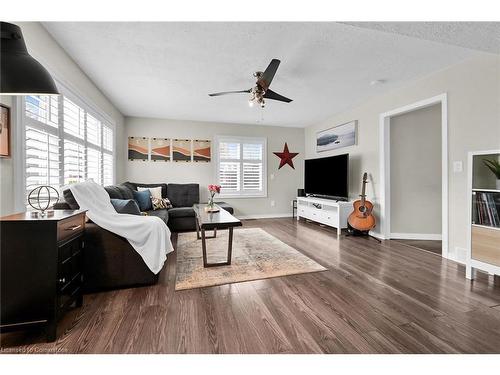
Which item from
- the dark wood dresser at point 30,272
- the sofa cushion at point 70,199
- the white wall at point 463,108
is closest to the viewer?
the dark wood dresser at point 30,272

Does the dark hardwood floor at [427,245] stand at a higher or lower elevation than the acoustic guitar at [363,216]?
lower

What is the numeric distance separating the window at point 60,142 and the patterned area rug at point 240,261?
5.30 feet

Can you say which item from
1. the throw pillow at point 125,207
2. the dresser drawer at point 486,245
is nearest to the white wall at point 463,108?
the dresser drawer at point 486,245

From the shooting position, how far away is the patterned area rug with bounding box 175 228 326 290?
232 cm

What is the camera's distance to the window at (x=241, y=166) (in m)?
5.71

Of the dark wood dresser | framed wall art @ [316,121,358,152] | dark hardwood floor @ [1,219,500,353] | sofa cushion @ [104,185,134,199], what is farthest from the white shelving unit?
sofa cushion @ [104,185,134,199]

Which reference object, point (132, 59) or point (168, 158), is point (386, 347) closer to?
point (132, 59)

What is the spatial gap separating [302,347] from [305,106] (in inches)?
161

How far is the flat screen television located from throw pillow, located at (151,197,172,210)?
10.4 ft

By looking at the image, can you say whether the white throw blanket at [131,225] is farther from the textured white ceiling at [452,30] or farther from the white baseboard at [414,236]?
the white baseboard at [414,236]

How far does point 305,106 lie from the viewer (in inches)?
176

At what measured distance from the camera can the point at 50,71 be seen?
2.22 metres

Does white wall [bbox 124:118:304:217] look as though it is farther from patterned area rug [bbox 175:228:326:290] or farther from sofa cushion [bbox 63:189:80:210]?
sofa cushion [bbox 63:189:80:210]
